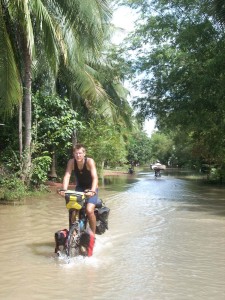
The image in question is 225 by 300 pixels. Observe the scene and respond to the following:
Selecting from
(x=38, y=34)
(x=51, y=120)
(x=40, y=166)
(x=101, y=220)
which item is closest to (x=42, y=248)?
(x=101, y=220)

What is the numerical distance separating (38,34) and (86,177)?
9071mm

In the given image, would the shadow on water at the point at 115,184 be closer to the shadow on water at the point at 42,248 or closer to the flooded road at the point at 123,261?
the flooded road at the point at 123,261

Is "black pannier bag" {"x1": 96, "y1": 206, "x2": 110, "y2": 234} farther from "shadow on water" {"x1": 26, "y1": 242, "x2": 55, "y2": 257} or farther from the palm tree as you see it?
the palm tree

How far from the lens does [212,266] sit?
20.5 feet

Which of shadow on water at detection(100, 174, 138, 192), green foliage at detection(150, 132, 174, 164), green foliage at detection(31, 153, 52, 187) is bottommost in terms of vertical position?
shadow on water at detection(100, 174, 138, 192)

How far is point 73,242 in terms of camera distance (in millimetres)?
6375

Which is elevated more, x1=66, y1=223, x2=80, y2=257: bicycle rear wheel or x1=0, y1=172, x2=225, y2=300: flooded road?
x1=66, y1=223, x2=80, y2=257: bicycle rear wheel

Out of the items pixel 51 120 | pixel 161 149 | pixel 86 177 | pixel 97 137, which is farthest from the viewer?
pixel 161 149

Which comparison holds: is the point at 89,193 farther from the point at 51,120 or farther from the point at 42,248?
the point at 51,120

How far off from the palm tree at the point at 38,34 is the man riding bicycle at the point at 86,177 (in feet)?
18.9

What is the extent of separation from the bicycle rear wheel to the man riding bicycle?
15.6 inches

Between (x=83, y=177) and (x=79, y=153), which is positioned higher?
(x=79, y=153)

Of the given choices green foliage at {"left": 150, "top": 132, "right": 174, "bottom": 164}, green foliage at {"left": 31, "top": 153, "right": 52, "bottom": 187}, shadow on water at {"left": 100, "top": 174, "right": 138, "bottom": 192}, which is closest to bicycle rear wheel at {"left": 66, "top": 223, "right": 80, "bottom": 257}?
green foliage at {"left": 31, "top": 153, "right": 52, "bottom": 187}

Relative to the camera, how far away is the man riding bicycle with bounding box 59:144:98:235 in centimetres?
667
